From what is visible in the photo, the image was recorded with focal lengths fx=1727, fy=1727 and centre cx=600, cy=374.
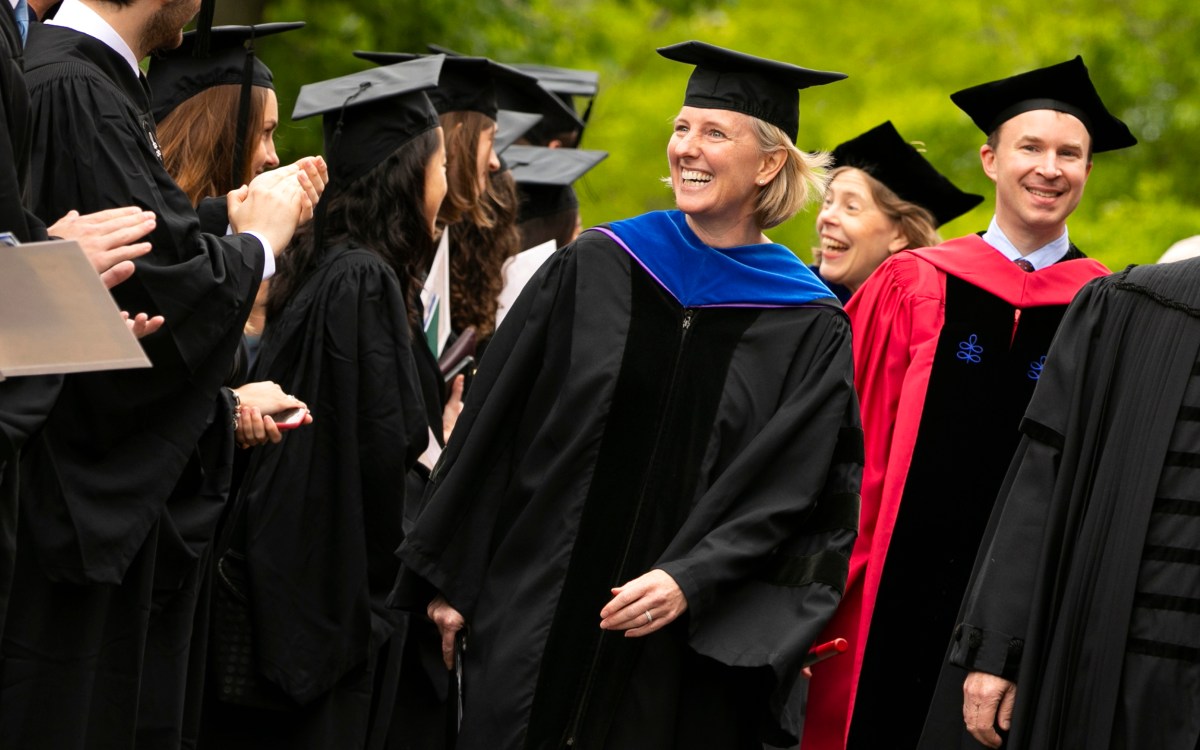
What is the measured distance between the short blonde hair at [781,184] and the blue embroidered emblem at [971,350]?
3.43 ft

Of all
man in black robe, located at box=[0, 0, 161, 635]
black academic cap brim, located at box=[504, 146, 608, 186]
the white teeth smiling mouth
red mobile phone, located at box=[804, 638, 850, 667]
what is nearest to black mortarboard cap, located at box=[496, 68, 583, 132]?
black academic cap brim, located at box=[504, 146, 608, 186]

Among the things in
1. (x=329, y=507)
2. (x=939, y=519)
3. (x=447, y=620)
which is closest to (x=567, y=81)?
(x=329, y=507)

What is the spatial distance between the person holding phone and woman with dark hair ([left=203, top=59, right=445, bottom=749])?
3.42 ft

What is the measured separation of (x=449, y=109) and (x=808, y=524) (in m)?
2.95

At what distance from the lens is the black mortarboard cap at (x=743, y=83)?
4.73 metres

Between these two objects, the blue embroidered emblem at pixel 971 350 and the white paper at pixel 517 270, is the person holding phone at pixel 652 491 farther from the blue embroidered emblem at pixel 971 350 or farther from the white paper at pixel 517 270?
the white paper at pixel 517 270

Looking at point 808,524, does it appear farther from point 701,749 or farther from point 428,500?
point 428,500

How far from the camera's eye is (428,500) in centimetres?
469

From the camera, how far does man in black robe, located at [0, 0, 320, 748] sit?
13.8 ft

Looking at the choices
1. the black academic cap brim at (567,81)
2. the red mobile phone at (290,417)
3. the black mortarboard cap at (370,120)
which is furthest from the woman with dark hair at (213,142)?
the black academic cap brim at (567,81)

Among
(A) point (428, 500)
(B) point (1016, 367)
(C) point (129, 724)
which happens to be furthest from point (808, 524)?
(C) point (129, 724)

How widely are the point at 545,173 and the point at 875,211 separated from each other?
6.18ft

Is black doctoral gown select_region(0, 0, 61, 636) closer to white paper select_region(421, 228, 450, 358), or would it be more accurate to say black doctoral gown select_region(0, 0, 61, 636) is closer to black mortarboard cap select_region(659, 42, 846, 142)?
black mortarboard cap select_region(659, 42, 846, 142)

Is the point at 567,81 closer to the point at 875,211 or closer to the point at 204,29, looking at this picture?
the point at 875,211
